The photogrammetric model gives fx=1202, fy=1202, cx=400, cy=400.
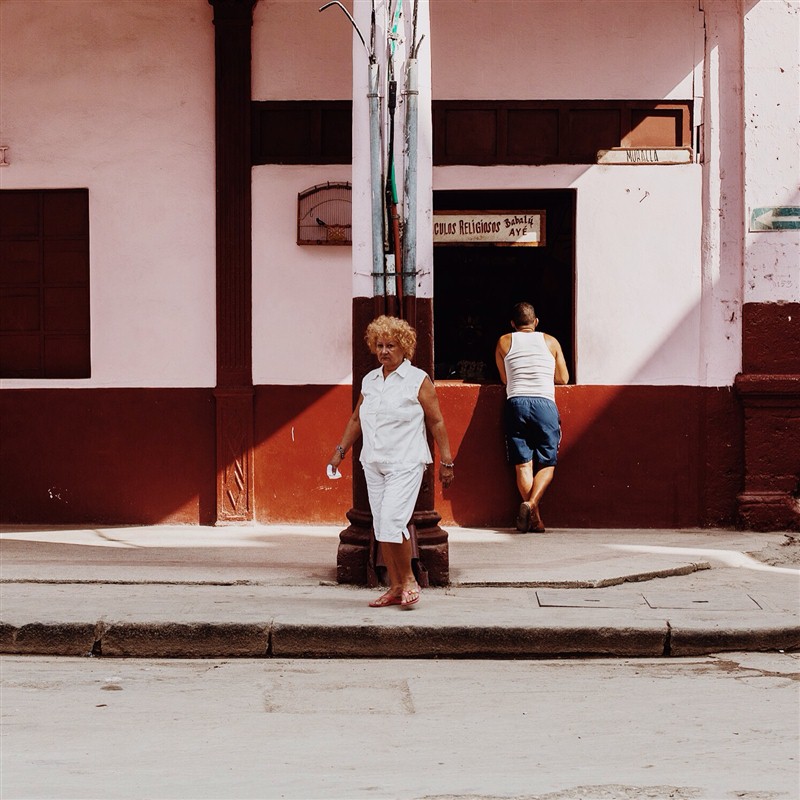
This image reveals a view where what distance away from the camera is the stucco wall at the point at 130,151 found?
9.89 meters

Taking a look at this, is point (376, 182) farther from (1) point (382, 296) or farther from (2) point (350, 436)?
(2) point (350, 436)

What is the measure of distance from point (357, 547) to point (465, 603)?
0.90m

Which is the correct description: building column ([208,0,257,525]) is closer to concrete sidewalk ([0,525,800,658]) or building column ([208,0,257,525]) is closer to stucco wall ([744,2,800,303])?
concrete sidewalk ([0,525,800,658])

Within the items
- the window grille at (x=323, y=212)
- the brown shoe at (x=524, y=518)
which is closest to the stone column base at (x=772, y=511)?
the brown shoe at (x=524, y=518)

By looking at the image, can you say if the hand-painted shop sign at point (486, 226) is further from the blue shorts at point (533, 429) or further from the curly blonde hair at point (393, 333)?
the curly blonde hair at point (393, 333)

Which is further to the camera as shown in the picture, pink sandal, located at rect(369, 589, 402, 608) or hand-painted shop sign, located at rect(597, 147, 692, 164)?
hand-painted shop sign, located at rect(597, 147, 692, 164)

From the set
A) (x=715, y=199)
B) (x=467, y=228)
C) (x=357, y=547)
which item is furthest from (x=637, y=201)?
(x=357, y=547)

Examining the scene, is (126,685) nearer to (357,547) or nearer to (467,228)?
(357,547)

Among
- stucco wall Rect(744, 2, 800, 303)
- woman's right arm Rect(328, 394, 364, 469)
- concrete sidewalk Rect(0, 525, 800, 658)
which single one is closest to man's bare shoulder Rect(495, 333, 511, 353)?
concrete sidewalk Rect(0, 525, 800, 658)

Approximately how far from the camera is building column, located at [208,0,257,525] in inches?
385

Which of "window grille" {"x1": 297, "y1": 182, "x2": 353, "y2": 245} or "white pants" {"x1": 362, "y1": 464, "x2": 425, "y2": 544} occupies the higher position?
"window grille" {"x1": 297, "y1": 182, "x2": 353, "y2": 245}

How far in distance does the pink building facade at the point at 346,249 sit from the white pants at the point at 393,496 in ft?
8.87

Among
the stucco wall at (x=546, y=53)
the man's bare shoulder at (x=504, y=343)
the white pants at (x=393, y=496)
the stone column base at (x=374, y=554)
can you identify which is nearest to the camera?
the white pants at (x=393, y=496)

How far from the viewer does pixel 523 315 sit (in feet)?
31.8
